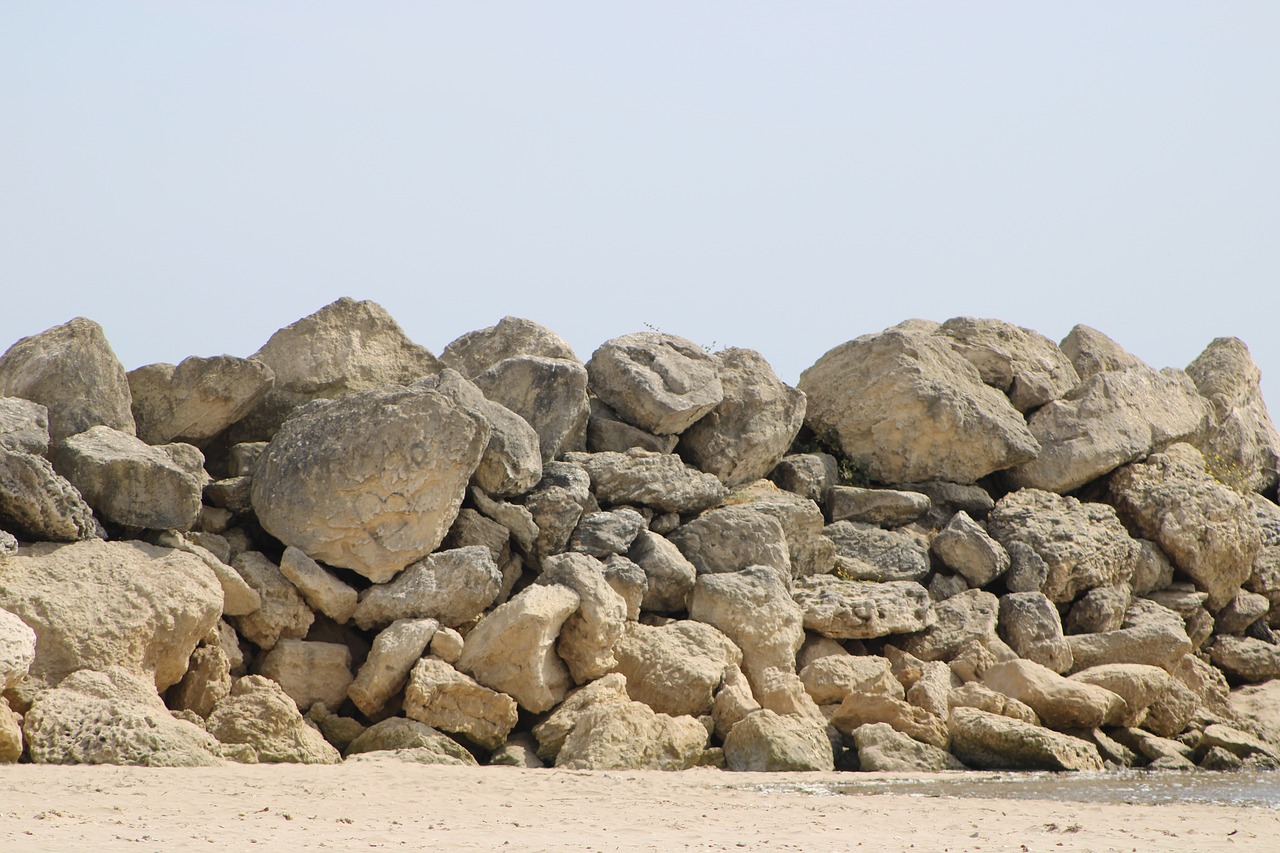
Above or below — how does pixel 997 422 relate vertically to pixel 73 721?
above

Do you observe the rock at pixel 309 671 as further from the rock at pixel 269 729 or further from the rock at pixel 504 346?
the rock at pixel 504 346

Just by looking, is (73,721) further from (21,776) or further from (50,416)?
(50,416)

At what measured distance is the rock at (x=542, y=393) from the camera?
11.7m

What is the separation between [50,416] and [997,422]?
8.51 m

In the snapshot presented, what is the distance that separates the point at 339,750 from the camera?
9555 millimetres

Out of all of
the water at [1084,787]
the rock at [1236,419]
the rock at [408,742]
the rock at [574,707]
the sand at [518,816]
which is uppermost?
the rock at [1236,419]

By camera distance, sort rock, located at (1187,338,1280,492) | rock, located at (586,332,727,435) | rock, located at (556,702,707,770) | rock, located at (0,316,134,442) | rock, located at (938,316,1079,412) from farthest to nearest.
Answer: rock, located at (1187,338,1280,492) → rock, located at (938,316,1079,412) → rock, located at (586,332,727,435) → rock, located at (0,316,134,442) → rock, located at (556,702,707,770)

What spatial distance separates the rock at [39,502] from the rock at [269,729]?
1.49m

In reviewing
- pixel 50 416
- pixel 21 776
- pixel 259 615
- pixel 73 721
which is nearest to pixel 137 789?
pixel 21 776

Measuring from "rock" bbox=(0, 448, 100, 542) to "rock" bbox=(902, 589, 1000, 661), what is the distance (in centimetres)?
654

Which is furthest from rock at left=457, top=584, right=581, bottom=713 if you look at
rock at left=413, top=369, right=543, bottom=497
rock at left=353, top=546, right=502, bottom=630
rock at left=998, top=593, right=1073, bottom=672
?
rock at left=998, top=593, right=1073, bottom=672

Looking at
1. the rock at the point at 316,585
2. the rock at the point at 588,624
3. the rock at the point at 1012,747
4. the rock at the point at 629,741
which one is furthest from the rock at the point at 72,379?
the rock at the point at 1012,747

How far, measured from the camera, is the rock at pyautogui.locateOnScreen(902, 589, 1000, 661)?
11.7 metres

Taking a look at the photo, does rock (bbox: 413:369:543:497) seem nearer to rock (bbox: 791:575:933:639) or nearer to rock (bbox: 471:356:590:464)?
rock (bbox: 471:356:590:464)
